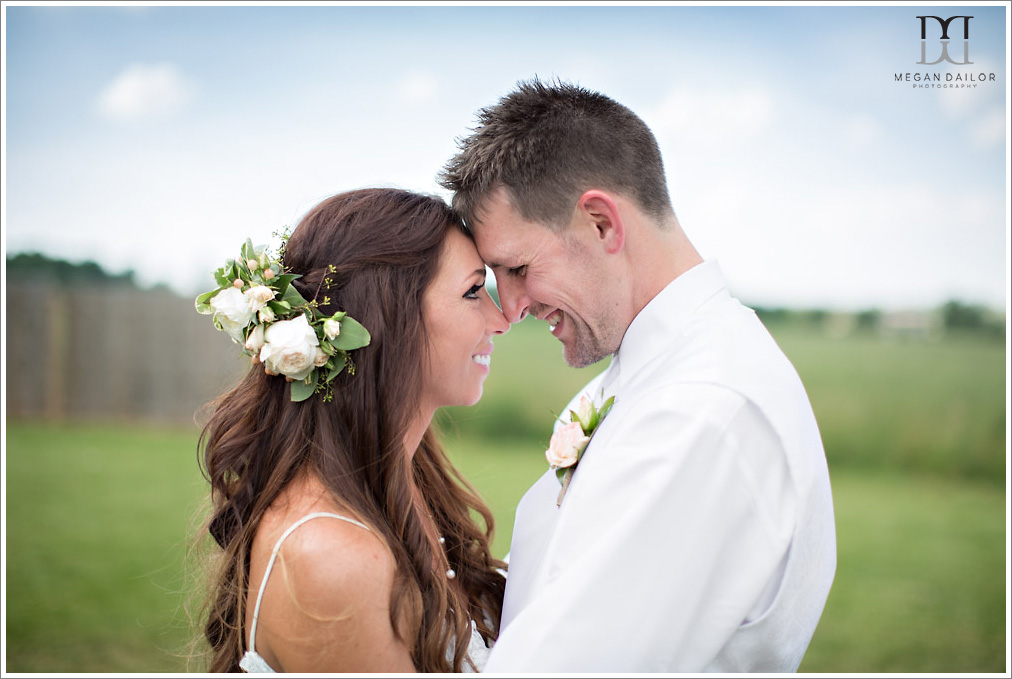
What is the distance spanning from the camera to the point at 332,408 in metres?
2.62

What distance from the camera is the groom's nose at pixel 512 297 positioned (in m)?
2.93

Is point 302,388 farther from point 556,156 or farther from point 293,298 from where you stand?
point 556,156

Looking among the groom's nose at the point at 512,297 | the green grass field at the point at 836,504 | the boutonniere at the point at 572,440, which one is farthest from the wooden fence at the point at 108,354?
the boutonniere at the point at 572,440

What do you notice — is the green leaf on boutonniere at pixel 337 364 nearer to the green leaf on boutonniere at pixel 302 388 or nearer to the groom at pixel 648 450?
the green leaf on boutonniere at pixel 302 388

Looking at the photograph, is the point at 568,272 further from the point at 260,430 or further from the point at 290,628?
the point at 290,628

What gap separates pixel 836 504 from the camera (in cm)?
1046

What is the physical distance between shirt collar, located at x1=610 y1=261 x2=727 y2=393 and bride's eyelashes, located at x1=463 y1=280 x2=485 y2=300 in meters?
0.57

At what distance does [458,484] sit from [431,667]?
1.04 m

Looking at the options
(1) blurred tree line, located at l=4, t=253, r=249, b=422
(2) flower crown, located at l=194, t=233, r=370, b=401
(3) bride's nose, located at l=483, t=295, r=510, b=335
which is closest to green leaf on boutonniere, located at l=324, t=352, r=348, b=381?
(2) flower crown, located at l=194, t=233, r=370, b=401

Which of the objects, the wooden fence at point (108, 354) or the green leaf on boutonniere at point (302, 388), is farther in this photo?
the wooden fence at point (108, 354)

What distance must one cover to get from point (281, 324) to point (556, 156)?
1125 mm

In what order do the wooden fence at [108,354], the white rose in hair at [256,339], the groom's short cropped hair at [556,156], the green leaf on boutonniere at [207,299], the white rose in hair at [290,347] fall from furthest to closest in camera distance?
the wooden fence at [108,354] < the groom's short cropped hair at [556,156] < the green leaf on boutonniere at [207,299] < the white rose in hair at [256,339] < the white rose in hair at [290,347]

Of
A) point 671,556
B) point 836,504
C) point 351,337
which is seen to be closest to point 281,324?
point 351,337

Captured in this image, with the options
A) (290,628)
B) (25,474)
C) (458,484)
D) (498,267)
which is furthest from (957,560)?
(25,474)
